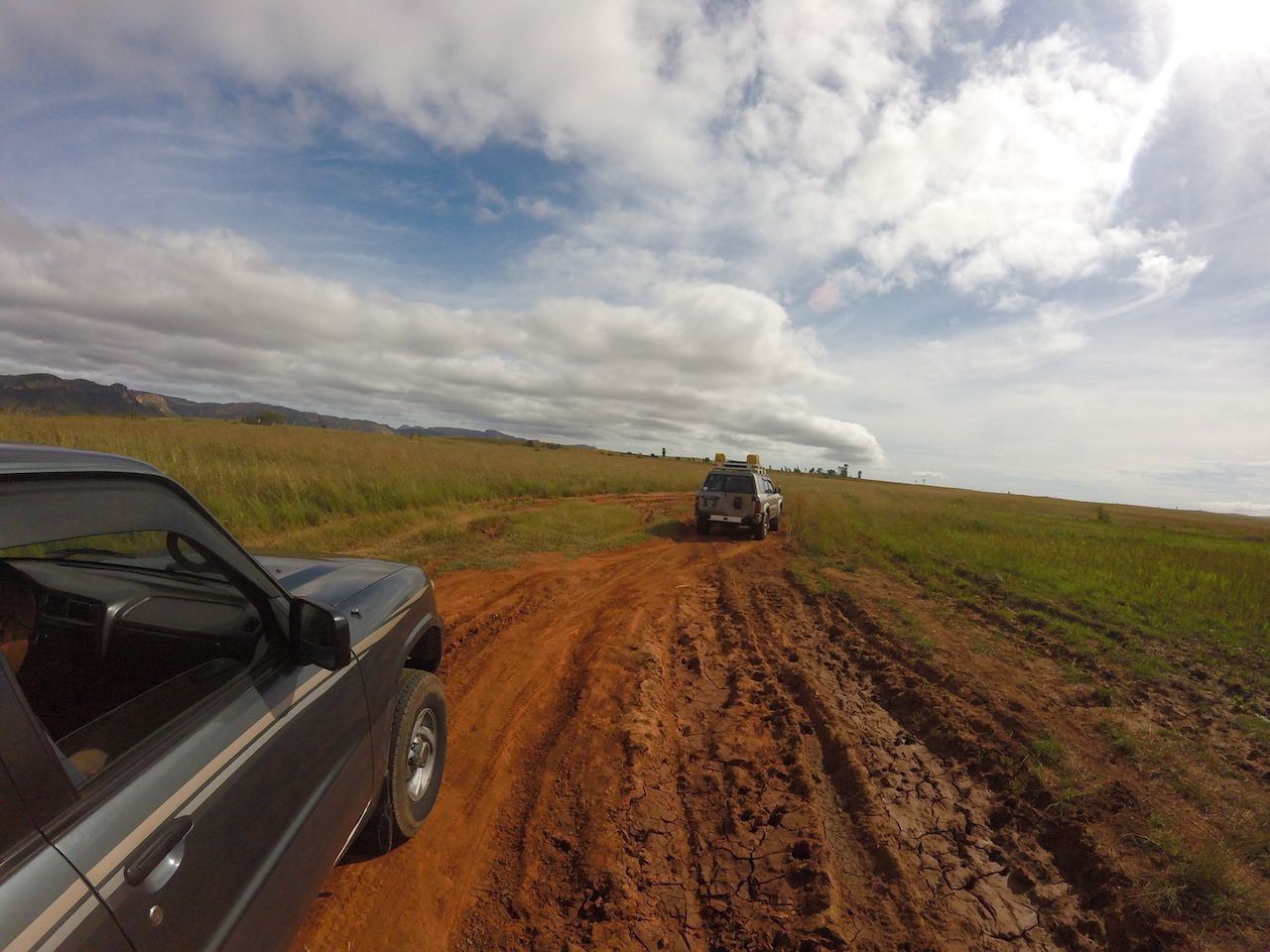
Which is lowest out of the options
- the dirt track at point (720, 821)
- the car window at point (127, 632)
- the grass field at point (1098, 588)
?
the dirt track at point (720, 821)

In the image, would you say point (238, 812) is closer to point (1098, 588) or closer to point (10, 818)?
point (10, 818)

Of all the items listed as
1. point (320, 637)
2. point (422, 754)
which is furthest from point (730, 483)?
point (320, 637)

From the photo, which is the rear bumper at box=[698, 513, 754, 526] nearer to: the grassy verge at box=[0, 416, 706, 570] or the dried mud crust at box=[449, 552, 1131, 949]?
the grassy verge at box=[0, 416, 706, 570]

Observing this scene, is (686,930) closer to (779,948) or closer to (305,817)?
(779,948)

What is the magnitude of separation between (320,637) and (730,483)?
13.1 metres

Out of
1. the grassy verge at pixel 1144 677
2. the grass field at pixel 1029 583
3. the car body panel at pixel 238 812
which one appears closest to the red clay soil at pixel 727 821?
the grassy verge at pixel 1144 677

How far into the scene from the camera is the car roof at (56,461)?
1.25 m

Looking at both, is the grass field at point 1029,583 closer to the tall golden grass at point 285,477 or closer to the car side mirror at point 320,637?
the tall golden grass at point 285,477

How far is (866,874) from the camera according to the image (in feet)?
9.36

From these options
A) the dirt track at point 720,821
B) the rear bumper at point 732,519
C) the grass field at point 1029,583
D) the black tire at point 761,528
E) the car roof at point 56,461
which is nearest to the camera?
the car roof at point 56,461

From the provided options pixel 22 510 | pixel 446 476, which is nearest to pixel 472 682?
pixel 22 510

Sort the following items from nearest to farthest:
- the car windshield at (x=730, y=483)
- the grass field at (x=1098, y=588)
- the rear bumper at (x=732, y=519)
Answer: the grass field at (x=1098, y=588)
the rear bumper at (x=732, y=519)
the car windshield at (x=730, y=483)

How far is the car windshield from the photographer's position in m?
14.3

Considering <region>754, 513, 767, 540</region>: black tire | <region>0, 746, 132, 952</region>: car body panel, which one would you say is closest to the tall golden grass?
<region>754, 513, 767, 540</region>: black tire
